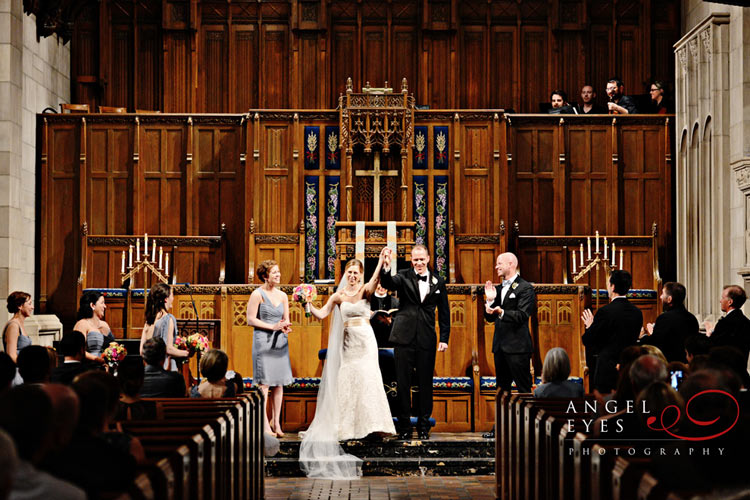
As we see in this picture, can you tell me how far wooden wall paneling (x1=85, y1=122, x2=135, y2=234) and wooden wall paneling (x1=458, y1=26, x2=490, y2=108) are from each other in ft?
16.2

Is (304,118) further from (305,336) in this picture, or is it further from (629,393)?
(629,393)

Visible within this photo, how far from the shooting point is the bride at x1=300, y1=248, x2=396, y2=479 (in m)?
7.96

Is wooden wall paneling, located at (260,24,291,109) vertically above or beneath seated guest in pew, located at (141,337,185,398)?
above

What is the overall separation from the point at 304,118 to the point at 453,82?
274 cm

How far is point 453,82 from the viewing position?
45.7ft

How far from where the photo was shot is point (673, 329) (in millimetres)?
6586

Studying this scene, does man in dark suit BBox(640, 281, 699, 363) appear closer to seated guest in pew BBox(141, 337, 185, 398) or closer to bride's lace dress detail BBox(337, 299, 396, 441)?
bride's lace dress detail BBox(337, 299, 396, 441)

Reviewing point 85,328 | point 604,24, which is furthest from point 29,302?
point 604,24

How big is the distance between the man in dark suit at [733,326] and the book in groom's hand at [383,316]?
312 centimetres

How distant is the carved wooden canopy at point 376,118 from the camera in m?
11.9

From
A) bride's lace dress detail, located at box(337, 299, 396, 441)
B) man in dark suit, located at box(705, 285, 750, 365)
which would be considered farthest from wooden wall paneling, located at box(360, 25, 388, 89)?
man in dark suit, located at box(705, 285, 750, 365)

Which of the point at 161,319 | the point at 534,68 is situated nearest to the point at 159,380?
the point at 161,319

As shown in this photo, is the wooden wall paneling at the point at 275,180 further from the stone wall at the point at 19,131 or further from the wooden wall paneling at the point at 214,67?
the stone wall at the point at 19,131

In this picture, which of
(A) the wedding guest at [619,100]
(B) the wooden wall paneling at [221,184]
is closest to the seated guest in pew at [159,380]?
(B) the wooden wall paneling at [221,184]
